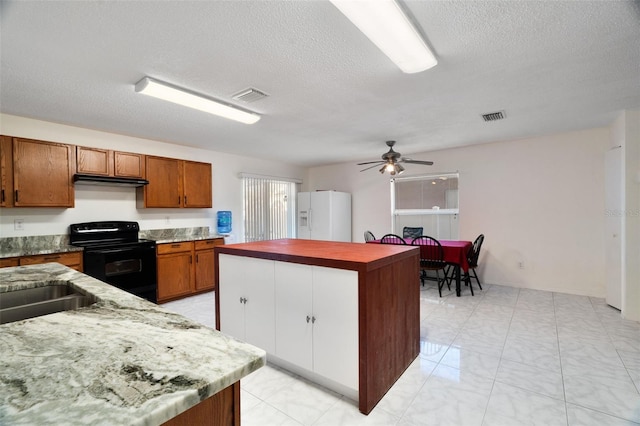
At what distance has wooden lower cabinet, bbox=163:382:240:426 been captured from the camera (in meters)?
0.67

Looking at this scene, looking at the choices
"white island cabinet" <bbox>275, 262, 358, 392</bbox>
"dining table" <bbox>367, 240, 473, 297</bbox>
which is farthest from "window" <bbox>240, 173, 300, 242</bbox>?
"white island cabinet" <bbox>275, 262, 358, 392</bbox>

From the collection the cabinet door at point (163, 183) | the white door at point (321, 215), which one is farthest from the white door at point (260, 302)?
the white door at point (321, 215)

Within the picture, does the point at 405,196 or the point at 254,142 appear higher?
the point at 254,142

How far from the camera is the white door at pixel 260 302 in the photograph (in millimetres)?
2354

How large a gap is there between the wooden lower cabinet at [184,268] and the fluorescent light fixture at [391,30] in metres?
3.42

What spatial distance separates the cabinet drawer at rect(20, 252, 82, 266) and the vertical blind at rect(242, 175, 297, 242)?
109 inches

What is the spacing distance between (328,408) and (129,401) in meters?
1.64

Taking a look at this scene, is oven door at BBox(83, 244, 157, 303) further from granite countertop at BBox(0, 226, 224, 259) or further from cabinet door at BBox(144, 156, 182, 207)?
cabinet door at BBox(144, 156, 182, 207)

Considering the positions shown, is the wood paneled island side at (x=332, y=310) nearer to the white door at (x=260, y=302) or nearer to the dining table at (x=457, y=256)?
the white door at (x=260, y=302)

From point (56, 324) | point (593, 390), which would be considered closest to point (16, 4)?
point (56, 324)

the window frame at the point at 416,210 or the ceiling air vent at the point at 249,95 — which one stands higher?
the ceiling air vent at the point at 249,95

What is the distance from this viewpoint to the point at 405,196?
5840 mm

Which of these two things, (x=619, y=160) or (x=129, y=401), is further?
(x=619, y=160)

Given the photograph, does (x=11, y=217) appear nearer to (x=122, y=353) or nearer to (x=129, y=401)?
(x=122, y=353)
